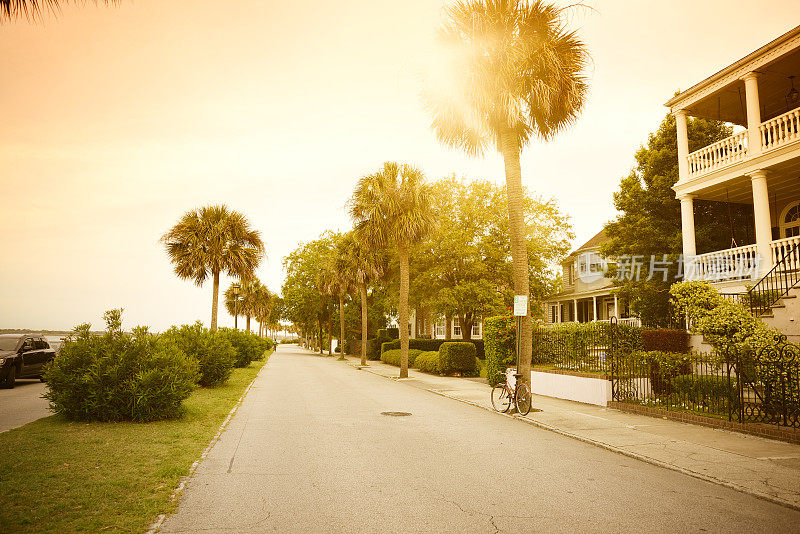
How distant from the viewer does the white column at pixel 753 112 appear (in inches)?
702

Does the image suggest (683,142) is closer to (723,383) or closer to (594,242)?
(723,383)

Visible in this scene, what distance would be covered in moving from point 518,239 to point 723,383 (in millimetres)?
6006

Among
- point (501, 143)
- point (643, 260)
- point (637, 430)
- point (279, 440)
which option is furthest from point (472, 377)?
point (279, 440)

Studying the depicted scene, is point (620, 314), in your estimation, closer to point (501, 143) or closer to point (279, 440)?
point (501, 143)

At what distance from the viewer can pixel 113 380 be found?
1096 centimetres

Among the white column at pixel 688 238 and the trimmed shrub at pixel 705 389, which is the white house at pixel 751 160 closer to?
the white column at pixel 688 238

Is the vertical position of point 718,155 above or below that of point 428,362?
above

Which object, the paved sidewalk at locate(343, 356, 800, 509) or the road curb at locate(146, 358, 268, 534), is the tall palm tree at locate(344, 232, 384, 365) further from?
the paved sidewalk at locate(343, 356, 800, 509)

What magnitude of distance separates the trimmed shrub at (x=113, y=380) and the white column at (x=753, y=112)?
18.6 meters

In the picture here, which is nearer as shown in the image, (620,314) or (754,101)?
(754,101)

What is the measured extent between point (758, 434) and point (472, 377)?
16.7 meters

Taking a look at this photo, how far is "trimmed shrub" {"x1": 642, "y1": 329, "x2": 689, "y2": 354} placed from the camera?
1727cm

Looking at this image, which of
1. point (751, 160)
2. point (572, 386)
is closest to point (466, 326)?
point (572, 386)

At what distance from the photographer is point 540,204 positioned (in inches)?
1264
